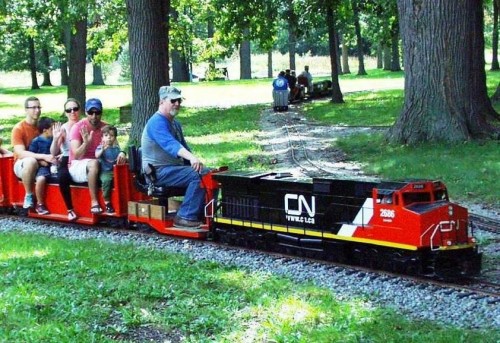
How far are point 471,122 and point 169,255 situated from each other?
35.3ft

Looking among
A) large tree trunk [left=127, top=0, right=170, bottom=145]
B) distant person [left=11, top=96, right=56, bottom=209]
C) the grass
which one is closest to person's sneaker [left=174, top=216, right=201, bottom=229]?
the grass

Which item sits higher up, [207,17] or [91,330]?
[207,17]

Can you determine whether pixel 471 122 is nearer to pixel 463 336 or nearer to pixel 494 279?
pixel 494 279

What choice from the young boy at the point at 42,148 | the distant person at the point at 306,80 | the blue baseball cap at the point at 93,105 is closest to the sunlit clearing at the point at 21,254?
the blue baseball cap at the point at 93,105

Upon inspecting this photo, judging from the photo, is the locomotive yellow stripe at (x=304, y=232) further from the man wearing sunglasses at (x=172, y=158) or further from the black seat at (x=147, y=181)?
the black seat at (x=147, y=181)

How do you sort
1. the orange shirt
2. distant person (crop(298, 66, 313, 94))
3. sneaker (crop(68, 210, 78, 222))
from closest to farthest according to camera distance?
sneaker (crop(68, 210, 78, 222)) < the orange shirt < distant person (crop(298, 66, 313, 94))

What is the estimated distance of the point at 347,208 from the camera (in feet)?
31.1

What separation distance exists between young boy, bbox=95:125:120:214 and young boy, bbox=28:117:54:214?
49.5 inches

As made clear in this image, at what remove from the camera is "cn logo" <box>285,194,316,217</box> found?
988 centimetres

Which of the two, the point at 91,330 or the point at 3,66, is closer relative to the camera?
the point at 91,330

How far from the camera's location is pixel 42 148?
13.3 metres

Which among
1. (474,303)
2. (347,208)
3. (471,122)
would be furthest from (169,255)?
(471,122)

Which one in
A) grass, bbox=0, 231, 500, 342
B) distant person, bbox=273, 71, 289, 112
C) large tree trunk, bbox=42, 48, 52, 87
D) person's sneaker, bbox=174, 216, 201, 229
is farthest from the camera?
large tree trunk, bbox=42, 48, 52, 87

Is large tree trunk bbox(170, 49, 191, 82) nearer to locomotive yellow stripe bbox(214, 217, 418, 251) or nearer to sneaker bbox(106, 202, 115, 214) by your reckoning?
sneaker bbox(106, 202, 115, 214)
